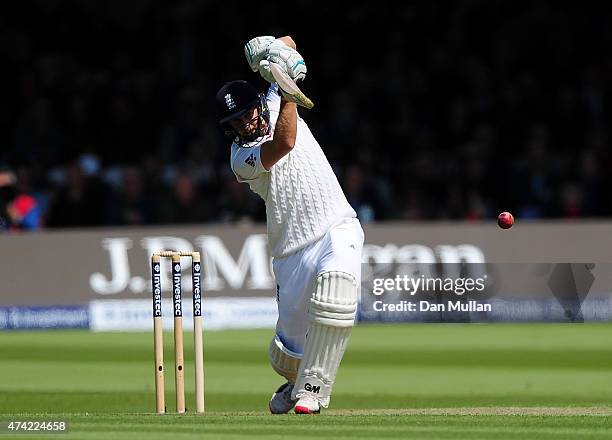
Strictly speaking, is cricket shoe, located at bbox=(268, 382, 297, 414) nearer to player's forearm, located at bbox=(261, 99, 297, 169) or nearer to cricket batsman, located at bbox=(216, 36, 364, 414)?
cricket batsman, located at bbox=(216, 36, 364, 414)

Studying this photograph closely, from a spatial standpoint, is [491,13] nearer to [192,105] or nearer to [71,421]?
[192,105]

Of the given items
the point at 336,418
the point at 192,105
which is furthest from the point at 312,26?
the point at 336,418

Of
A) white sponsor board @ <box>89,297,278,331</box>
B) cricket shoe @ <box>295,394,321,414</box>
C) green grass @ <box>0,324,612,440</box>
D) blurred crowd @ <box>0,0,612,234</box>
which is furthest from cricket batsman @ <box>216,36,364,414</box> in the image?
blurred crowd @ <box>0,0,612,234</box>

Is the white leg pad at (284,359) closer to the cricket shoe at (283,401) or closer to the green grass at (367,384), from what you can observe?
the cricket shoe at (283,401)

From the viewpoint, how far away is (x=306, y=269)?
7.44m

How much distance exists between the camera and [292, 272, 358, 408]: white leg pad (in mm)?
7199

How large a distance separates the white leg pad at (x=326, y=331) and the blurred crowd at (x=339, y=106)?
8282 millimetres

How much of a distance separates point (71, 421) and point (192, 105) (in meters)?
11.6

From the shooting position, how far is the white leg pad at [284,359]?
7.60 meters

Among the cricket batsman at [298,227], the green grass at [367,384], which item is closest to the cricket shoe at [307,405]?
the cricket batsman at [298,227]

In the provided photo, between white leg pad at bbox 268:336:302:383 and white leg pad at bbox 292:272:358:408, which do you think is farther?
white leg pad at bbox 268:336:302:383

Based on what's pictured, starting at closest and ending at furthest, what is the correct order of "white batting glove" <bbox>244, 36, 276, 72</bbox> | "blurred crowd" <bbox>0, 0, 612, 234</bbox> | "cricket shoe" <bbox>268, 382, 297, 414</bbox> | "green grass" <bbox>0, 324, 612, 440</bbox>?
"green grass" <bbox>0, 324, 612, 440</bbox>
"white batting glove" <bbox>244, 36, 276, 72</bbox>
"cricket shoe" <bbox>268, 382, 297, 414</bbox>
"blurred crowd" <bbox>0, 0, 612, 234</bbox>

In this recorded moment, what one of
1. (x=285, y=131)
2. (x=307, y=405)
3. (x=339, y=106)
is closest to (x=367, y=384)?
(x=307, y=405)

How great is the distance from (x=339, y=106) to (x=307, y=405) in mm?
10915
